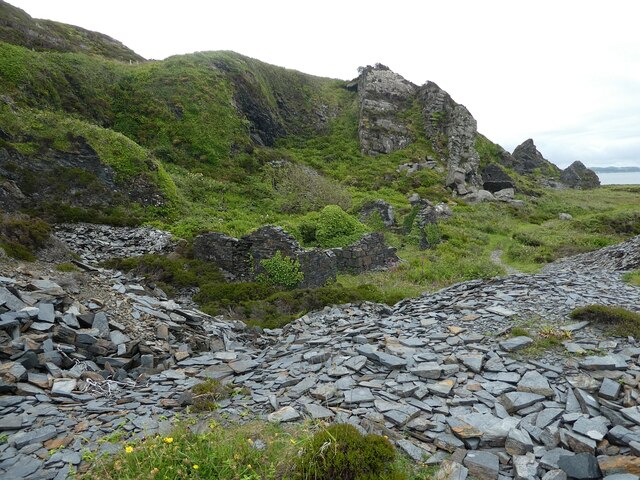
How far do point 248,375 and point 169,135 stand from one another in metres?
37.5

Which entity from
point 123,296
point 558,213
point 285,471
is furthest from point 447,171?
point 285,471

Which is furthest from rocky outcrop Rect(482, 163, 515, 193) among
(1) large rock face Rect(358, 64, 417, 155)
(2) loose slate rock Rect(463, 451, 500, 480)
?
(2) loose slate rock Rect(463, 451, 500, 480)

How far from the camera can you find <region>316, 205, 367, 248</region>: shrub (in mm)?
20359

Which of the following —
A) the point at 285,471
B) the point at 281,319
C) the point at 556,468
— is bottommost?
the point at 281,319

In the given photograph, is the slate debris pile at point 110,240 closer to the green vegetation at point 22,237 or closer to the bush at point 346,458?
the green vegetation at point 22,237

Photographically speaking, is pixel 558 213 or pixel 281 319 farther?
pixel 558 213

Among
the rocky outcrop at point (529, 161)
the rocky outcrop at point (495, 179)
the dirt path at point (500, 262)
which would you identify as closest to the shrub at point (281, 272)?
the dirt path at point (500, 262)

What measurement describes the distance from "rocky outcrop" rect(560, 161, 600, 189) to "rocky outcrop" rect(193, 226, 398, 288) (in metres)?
75.6

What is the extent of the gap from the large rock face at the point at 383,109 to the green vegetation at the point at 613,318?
52.8m

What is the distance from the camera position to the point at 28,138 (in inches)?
992

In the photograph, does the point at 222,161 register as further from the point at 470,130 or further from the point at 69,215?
the point at 470,130

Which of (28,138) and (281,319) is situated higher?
(28,138)

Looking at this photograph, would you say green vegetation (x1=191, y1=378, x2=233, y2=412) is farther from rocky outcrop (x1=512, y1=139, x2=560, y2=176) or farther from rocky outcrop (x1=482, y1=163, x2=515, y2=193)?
rocky outcrop (x1=512, y1=139, x2=560, y2=176)

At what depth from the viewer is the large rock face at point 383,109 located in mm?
61312
